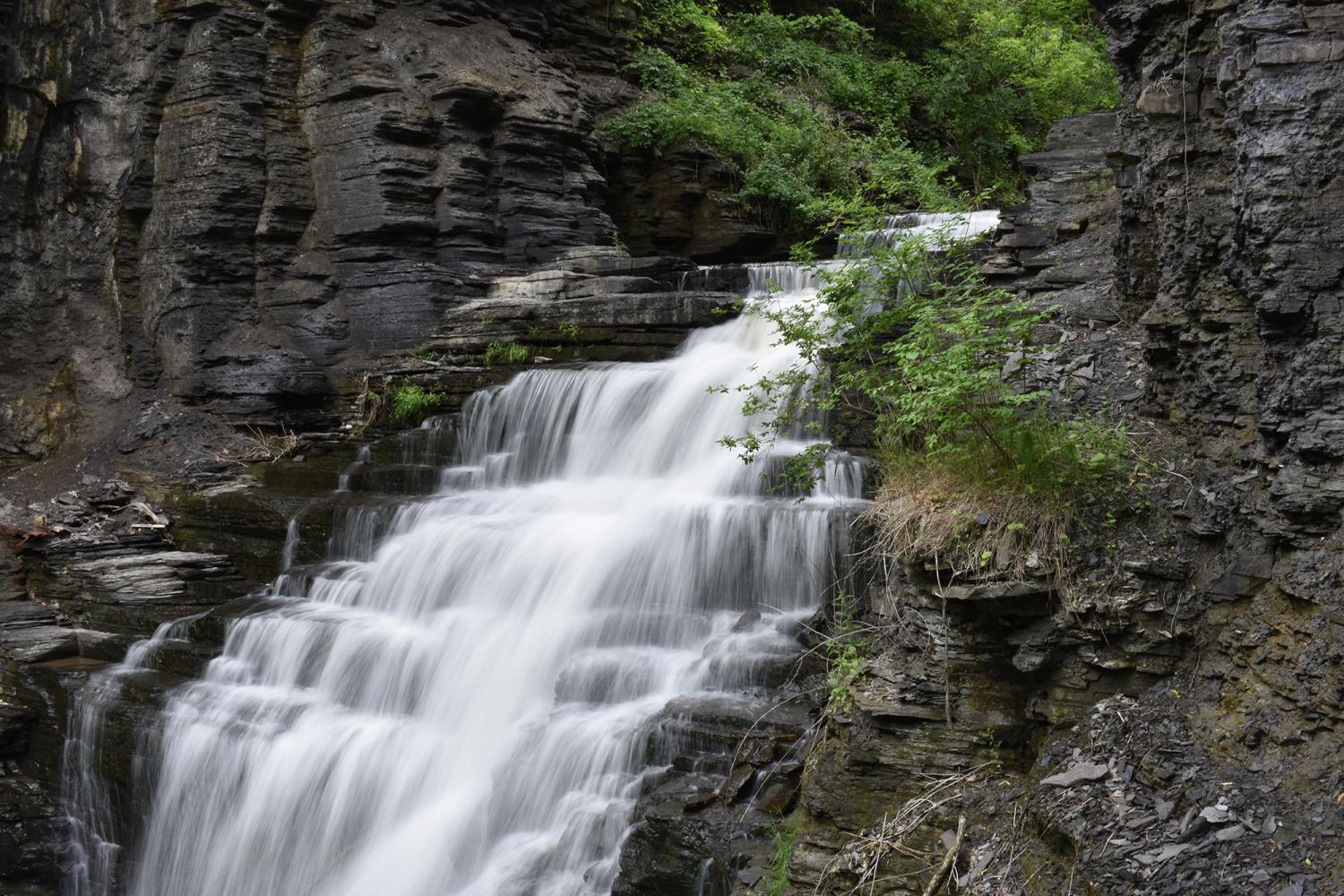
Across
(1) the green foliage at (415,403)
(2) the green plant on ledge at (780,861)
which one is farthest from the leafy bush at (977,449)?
(1) the green foliage at (415,403)

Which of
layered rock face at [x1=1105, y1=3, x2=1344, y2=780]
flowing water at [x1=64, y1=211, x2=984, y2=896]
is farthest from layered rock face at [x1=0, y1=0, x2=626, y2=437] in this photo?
layered rock face at [x1=1105, y1=3, x2=1344, y2=780]

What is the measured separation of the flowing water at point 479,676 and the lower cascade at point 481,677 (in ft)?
0.06

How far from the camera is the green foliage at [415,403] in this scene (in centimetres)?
1111

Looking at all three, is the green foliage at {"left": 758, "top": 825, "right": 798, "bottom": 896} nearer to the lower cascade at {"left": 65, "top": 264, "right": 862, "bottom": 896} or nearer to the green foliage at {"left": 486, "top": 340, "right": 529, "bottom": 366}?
the lower cascade at {"left": 65, "top": 264, "right": 862, "bottom": 896}

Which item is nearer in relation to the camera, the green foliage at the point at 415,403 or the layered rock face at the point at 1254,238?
the layered rock face at the point at 1254,238

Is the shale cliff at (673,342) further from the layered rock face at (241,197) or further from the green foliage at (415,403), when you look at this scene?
the green foliage at (415,403)

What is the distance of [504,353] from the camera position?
11.3 m

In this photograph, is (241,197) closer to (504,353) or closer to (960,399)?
(504,353)

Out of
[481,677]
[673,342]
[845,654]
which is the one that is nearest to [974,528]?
[845,654]

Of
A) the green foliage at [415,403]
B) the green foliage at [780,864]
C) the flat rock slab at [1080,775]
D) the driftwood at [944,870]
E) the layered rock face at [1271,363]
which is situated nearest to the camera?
the layered rock face at [1271,363]

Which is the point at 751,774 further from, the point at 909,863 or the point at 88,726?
the point at 88,726

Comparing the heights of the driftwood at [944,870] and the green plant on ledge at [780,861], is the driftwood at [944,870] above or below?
above

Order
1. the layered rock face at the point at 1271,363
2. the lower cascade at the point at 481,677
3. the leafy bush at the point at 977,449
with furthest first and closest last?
the lower cascade at the point at 481,677, the leafy bush at the point at 977,449, the layered rock face at the point at 1271,363

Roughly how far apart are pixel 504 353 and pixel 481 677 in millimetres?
4615
